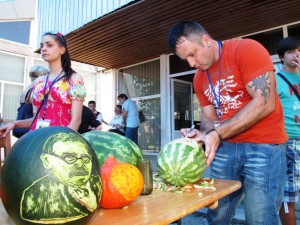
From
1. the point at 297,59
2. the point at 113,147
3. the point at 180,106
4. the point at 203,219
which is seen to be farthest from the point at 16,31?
the point at 113,147

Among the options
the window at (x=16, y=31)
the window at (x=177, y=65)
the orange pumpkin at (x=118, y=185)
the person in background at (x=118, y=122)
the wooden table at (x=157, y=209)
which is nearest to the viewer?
the wooden table at (x=157, y=209)

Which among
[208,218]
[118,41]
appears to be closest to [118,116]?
[118,41]

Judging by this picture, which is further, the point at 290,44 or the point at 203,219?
the point at 203,219

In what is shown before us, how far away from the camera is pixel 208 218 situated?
212 cm

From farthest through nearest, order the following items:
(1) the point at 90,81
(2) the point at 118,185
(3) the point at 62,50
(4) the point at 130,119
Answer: (1) the point at 90,81
(4) the point at 130,119
(3) the point at 62,50
(2) the point at 118,185

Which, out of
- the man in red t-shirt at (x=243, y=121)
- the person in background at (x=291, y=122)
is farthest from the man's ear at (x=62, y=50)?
the person in background at (x=291, y=122)

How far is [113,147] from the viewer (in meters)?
1.37

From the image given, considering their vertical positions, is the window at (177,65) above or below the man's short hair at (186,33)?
above

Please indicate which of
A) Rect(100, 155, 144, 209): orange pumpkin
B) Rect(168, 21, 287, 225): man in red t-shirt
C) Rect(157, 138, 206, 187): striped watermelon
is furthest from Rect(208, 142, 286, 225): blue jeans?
Rect(100, 155, 144, 209): orange pumpkin

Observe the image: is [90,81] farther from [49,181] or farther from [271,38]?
[49,181]

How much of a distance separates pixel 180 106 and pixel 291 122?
6.51m

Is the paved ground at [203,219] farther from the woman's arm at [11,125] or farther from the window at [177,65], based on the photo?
the window at [177,65]

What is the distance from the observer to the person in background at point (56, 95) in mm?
2229

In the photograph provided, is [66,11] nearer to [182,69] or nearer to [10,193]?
[182,69]
